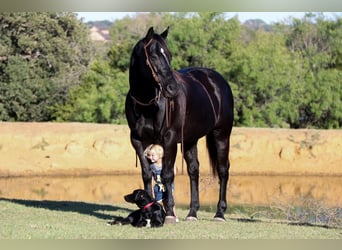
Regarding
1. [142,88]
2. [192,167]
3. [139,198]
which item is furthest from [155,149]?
[192,167]

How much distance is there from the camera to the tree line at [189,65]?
3575cm

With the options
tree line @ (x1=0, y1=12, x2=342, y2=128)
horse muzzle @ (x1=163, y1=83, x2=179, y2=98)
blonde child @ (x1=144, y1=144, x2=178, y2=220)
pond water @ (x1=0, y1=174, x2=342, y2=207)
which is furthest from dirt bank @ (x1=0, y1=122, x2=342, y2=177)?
horse muzzle @ (x1=163, y1=83, x2=179, y2=98)

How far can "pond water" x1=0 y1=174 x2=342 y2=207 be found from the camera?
19.4 m

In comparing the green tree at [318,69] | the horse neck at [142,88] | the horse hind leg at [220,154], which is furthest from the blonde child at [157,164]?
the green tree at [318,69]

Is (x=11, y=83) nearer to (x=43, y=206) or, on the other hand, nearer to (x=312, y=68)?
(x=312, y=68)

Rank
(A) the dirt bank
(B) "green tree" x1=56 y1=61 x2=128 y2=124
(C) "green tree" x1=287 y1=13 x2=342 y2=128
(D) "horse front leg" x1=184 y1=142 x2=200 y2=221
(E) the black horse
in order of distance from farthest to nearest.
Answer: (C) "green tree" x1=287 y1=13 x2=342 y2=128
(B) "green tree" x1=56 y1=61 x2=128 y2=124
(A) the dirt bank
(D) "horse front leg" x1=184 y1=142 x2=200 y2=221
(E) the black horse

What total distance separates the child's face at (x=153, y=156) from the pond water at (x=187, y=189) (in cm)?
668

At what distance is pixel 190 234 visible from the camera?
29.6 feet

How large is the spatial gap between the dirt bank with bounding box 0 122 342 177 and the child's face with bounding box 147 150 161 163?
60.7ft

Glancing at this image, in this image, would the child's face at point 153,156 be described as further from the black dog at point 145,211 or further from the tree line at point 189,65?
the tree line at point 189,65

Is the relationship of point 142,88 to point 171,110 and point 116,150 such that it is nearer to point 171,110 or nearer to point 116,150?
point 171,110

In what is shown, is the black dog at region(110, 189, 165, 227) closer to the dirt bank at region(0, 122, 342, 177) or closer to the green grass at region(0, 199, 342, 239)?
the green grass at region(0, 199, 342, 239)

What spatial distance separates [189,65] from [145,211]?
27497 mm

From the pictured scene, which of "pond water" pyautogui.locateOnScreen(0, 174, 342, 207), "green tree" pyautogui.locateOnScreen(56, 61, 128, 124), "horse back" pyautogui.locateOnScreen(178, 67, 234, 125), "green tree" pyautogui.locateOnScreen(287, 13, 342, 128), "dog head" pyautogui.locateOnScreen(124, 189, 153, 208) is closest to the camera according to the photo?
"dog head" pyautogui.locateOnScreen(124, 189, 153, 208)
